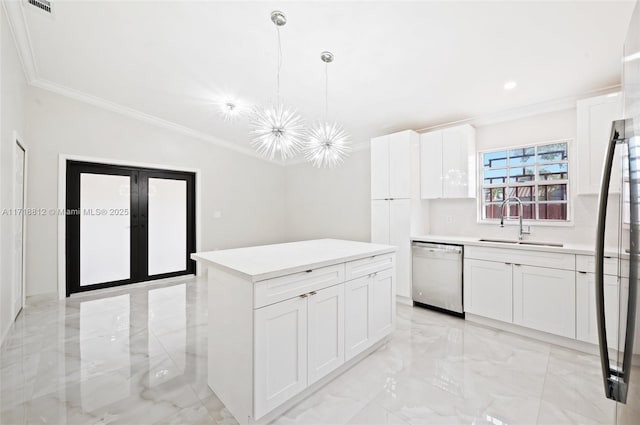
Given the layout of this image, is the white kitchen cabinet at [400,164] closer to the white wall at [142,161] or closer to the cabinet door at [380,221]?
the cabinet door at [380,221]

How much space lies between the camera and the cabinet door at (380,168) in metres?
3.83

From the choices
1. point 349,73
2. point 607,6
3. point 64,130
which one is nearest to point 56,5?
point 64,130

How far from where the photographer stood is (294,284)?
66.8 inches

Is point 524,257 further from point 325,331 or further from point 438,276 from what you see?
point 325,331

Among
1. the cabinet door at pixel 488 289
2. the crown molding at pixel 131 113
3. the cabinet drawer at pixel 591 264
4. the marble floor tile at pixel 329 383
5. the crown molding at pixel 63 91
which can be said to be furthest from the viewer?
the crown molding at pixel 131 113

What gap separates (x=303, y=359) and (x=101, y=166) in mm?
4432

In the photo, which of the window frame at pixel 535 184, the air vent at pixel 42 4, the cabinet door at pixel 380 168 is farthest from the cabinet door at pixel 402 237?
the air vent at pixel 42 4

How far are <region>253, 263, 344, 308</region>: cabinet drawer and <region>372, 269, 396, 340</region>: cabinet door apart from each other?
1.69ft

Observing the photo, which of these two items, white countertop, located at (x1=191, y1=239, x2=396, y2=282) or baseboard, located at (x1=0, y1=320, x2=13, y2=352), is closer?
white countertop, located at (x1=191, y1=239, x2=396, y2=282)

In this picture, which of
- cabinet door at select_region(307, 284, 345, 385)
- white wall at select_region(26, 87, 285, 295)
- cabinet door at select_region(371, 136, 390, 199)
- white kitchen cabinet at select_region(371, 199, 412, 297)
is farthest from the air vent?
white kitchen cabinet at select_region(371, 199, 412, 297)

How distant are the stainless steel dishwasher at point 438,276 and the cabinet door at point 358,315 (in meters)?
1.45

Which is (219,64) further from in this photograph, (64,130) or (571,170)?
(571,170)

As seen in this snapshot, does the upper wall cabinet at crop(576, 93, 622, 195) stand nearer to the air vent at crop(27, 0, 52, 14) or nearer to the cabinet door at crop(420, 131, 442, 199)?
the cabinet door at crop(420, 131, 442, 199)

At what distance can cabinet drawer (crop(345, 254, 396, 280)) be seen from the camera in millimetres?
2114
